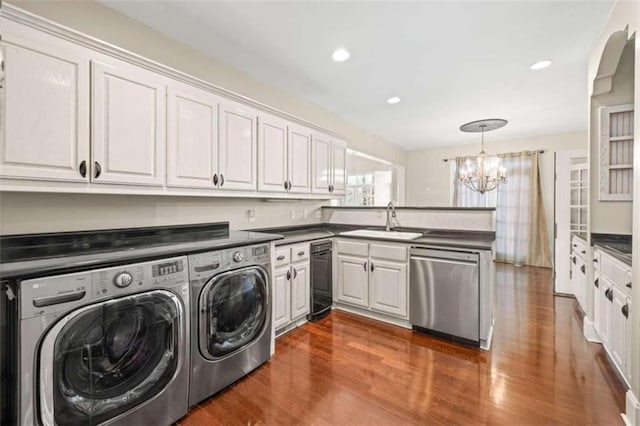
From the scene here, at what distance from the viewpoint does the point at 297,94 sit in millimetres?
3477

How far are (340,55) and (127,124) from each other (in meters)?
Answer: 1.85

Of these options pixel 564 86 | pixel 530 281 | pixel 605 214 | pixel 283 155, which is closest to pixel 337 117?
pixel 283 155

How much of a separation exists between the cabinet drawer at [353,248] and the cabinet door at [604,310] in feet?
6.34

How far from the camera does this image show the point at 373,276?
117 inches

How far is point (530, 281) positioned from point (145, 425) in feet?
17.1

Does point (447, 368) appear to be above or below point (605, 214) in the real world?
below

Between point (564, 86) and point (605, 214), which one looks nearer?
point (605, 214)

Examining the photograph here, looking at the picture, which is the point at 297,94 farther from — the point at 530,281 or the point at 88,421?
the point at 530,281

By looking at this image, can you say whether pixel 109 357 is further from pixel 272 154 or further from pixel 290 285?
pixel 272 154

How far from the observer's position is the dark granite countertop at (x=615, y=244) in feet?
6.11

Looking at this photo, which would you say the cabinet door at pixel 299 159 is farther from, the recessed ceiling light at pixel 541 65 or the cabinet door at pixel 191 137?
the recessed ceiling light at pixel 541 65

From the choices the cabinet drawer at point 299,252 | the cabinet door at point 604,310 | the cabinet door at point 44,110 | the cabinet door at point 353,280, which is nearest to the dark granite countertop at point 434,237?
the cabinet drawer at point 299,252

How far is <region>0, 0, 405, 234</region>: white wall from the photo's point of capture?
65.6 inches

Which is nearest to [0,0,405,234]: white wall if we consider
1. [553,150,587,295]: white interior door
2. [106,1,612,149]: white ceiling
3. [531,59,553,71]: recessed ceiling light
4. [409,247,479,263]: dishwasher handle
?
[106,1,612,149]: white ceiling
